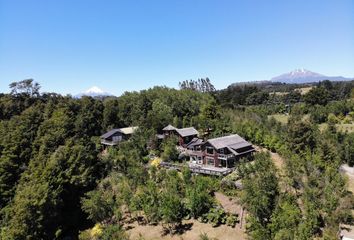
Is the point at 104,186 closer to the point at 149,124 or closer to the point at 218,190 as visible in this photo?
the point at 218,190

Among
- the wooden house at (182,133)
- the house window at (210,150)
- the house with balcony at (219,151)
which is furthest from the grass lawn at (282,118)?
the house window at (210,150)

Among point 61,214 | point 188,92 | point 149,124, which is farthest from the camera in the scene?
point 188,92

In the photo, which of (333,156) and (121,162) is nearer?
(333,156)

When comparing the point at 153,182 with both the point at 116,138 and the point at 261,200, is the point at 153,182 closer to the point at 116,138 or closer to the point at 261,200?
the point at 261,200

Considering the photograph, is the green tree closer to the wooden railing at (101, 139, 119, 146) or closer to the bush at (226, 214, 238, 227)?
the bush at (226, 214, 238, 227)

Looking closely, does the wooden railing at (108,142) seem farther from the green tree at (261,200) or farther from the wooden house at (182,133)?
the green tree at (261,200)

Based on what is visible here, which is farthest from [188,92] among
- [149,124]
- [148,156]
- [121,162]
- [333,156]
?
[333,156]

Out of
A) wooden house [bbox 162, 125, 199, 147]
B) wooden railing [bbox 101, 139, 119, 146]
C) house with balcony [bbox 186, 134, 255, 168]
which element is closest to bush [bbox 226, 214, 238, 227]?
house with balcony [bbox 186, 134, 255, 168]
